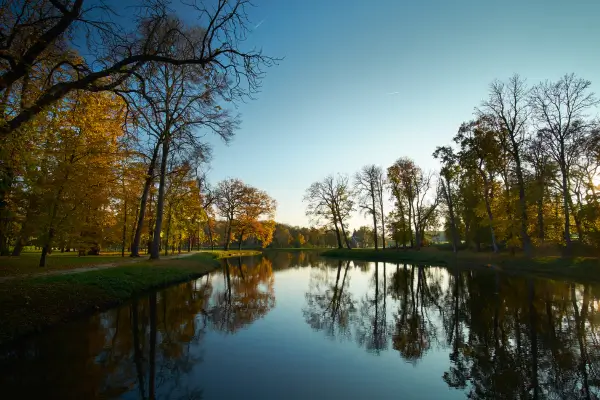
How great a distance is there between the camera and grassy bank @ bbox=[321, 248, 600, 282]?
20.1 meters

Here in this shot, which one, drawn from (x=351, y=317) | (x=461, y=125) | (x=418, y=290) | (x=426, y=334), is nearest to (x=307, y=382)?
(x=426, y=334)

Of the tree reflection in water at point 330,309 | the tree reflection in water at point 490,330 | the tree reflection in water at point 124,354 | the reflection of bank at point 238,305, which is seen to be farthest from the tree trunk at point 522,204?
the tree reflection in water at point 124,354

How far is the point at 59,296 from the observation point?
10203 millimetres

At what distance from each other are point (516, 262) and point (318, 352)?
978 inches

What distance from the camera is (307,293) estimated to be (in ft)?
53.3

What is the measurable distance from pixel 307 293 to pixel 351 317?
537cm

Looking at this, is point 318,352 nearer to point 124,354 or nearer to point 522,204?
point 124,354

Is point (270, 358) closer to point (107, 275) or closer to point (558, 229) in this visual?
point (107, 275)

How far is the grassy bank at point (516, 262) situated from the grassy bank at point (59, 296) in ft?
80.8

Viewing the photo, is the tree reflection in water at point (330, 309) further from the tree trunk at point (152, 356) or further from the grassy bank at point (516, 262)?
the grassy bank at point (516, 262)

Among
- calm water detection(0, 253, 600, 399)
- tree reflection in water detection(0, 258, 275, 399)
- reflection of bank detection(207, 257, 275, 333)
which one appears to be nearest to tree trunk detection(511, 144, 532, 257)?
calm water detection(0, 253, 600, 399)

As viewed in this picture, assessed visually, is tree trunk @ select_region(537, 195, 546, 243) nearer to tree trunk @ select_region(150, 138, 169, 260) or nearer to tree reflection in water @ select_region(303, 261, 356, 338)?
tree reflection in water @ select_region(303, 261, 356, 338)

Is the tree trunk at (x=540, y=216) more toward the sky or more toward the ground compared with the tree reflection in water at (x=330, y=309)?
more toward the sky

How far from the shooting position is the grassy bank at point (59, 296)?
328 inches
